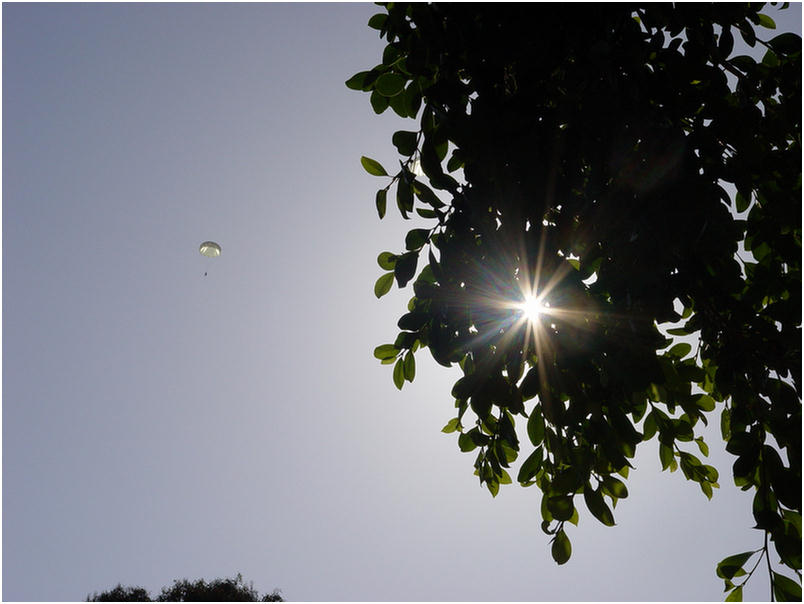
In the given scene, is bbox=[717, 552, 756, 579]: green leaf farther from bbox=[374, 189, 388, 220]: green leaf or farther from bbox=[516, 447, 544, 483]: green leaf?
bbox=[374, 189, 388, 220]: green leaf

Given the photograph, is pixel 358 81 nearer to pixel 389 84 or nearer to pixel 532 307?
pixel 389 84

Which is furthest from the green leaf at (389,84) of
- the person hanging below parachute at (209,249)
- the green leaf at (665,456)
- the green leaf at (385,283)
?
the person hanging below parachute at (209,249)

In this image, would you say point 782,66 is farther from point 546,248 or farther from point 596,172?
point 546,248

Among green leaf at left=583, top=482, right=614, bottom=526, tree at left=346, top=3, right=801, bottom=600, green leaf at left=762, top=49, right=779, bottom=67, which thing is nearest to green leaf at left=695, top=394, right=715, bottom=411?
tree at left=346, top=3, right=801, bottom=600

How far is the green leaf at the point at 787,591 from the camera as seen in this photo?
2.13 m

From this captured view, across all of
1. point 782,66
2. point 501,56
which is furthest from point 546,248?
point 782,66

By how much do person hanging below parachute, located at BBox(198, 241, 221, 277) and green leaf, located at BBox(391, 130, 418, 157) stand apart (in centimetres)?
1737

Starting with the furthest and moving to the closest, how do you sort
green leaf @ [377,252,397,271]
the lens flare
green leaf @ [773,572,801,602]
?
green leaf @ [377,252,397,271] < the lens flare < green leaf @ [773,572,801,602]

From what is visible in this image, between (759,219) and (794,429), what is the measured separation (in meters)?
0.90

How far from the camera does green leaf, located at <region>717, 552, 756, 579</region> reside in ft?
7.75

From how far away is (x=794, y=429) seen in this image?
2051 mm

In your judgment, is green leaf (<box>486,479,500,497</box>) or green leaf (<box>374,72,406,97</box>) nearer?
green leaf (<box>374,72,406,97</box>)

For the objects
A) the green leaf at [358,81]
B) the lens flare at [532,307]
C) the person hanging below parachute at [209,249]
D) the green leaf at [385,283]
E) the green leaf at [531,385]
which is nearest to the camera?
the lens flare at [532,307]

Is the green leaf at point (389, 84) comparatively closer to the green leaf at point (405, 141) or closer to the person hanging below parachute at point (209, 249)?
the green leaf at point (405, 141)
